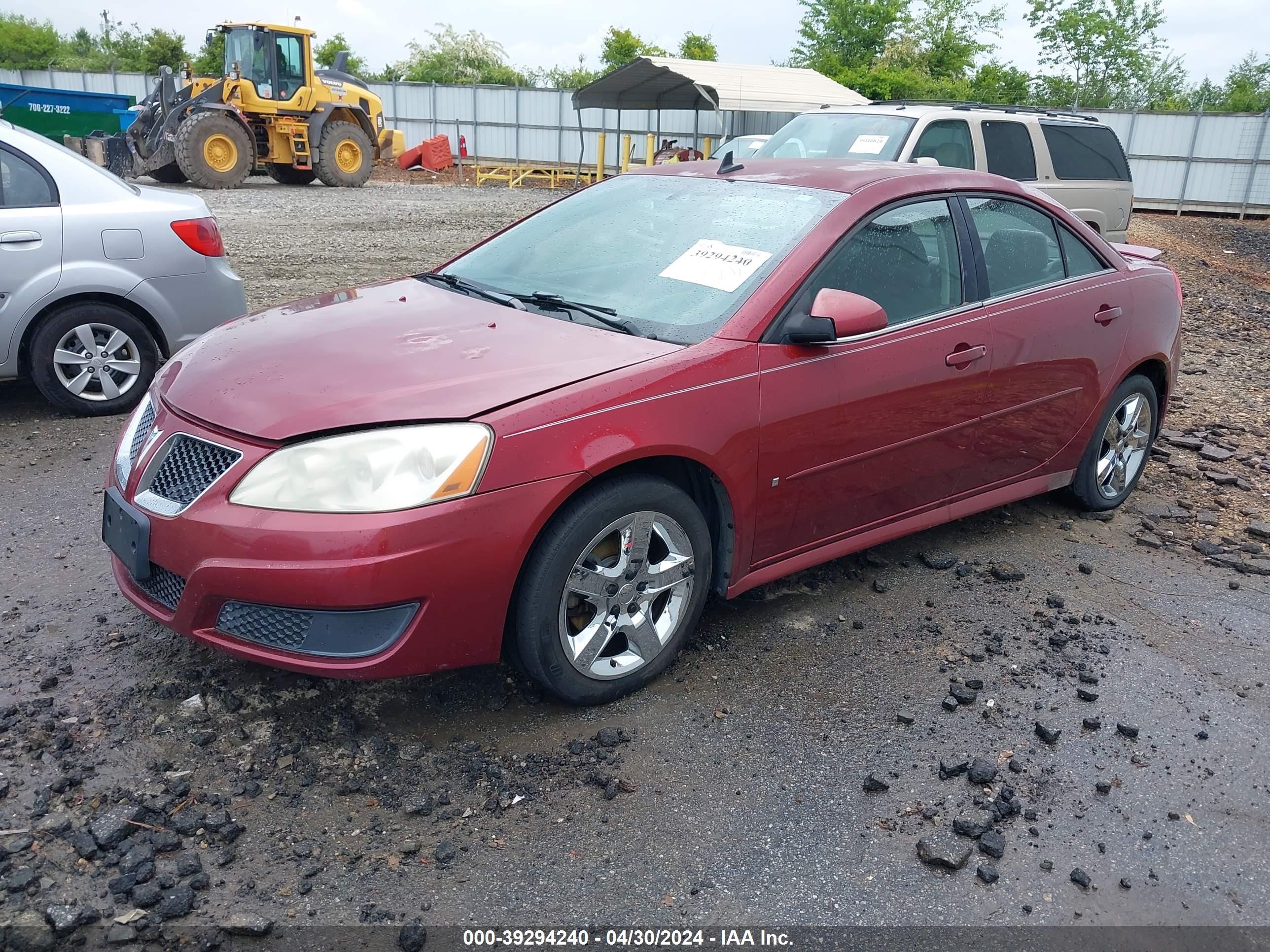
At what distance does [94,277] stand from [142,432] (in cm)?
295

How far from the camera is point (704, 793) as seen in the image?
2889mm

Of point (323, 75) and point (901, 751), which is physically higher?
point (323, 75)

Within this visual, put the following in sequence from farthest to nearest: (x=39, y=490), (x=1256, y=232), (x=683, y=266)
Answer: (x=1256, y=232), (x=39, y=490), (x=683, y=266)

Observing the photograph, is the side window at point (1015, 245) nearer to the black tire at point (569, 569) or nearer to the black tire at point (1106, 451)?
the black tire at point (1106, 451)

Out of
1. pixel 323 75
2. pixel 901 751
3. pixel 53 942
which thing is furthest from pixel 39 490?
pixel 323 75

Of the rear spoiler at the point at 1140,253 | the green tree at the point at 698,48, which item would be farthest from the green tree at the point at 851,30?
the rear spoiler at the point at 1140,253

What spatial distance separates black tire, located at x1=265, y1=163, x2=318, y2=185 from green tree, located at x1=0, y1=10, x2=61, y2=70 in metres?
40.8

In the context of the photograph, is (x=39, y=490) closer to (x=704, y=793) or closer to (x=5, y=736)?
(x=5, y=736)

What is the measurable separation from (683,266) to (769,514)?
0.94 meters

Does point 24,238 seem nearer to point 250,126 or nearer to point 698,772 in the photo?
point 698,772

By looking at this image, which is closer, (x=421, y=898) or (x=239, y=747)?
(x=421, y=898)

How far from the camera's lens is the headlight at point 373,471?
2.74 m

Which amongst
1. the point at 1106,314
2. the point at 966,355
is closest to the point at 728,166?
the point at 966,355

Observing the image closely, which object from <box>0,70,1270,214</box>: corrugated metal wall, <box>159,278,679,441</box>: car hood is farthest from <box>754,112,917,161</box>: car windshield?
<box>0,70,1270,214</box>: corrugated metal wall
